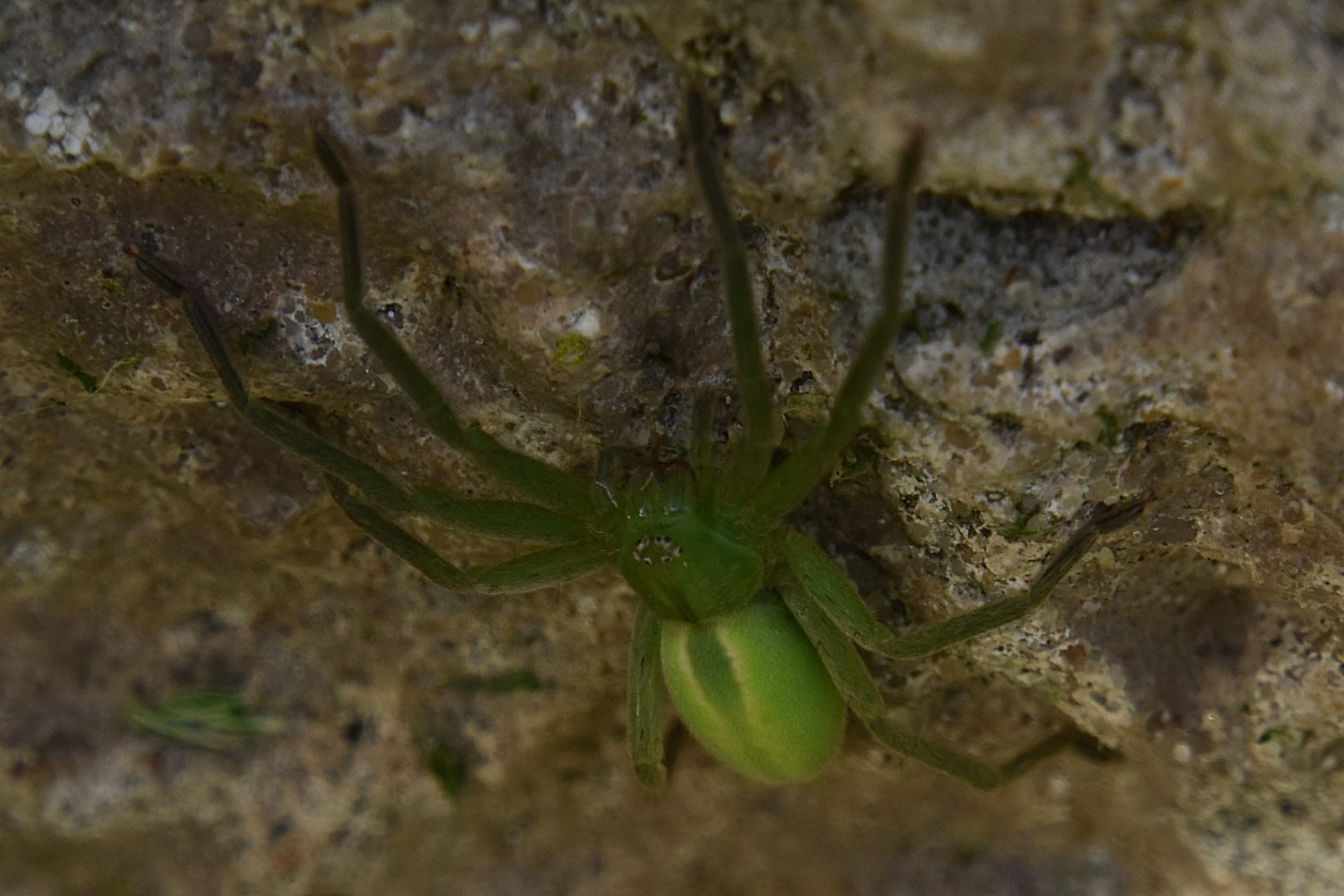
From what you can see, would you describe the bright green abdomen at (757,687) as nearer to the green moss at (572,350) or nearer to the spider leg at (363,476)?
the spider leg at (363,476)

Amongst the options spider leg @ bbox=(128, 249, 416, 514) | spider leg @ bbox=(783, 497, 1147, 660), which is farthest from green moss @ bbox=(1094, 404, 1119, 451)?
spider leg @ bbox=(128, 249, 416, 514)

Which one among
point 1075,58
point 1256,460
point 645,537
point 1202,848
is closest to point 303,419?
point 645,537

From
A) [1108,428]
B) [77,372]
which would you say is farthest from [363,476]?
[1108,428]

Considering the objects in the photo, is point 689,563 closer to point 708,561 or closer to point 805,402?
point 708,561

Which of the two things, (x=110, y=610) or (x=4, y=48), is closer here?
(x=4, y=48)

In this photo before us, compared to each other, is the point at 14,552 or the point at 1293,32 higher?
the point at 14,552

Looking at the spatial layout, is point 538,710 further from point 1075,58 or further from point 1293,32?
point 1293,32

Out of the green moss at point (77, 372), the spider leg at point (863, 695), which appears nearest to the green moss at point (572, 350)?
the spider leg at point (863, 695)
